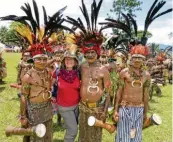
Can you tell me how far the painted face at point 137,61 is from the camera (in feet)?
16.0

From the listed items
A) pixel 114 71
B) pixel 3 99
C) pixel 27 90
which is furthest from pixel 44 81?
pixel 3 99

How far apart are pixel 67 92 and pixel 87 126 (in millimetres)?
641

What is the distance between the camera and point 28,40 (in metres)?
4.99

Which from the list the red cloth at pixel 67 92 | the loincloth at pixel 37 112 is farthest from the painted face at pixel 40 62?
the loincloth at pixel 37 112

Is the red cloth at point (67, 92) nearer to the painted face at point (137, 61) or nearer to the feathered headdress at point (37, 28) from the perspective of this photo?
the feathered headdress at point (37, 28)

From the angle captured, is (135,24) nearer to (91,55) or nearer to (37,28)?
(91,55)

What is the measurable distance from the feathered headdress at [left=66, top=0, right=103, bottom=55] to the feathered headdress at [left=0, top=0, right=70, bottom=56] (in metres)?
0.26

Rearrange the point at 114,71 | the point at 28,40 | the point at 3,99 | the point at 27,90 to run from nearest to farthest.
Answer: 1. the point at 27,90
2. the point at 28,40
3. the point at 114,71
4. the point at 3,99

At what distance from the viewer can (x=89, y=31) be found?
5059 mm

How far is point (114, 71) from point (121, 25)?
4171 mm

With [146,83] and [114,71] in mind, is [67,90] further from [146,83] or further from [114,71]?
[114,71]

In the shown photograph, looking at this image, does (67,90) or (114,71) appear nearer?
(67,90)

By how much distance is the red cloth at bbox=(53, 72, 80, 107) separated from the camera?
4.91 meters

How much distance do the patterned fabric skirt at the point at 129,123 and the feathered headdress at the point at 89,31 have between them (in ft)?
3.54
